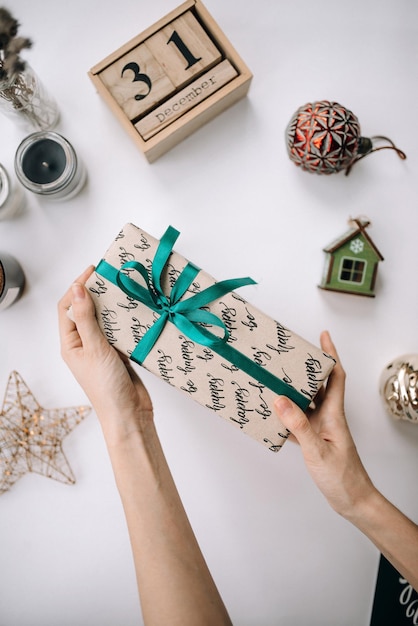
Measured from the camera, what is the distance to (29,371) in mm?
1086

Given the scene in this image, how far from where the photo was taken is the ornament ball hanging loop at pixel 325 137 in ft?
3.02

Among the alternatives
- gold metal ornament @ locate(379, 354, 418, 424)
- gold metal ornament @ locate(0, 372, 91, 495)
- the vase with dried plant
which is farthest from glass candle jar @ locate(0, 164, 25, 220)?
gold metal ornament @ locate(379, 354, 418, 424)

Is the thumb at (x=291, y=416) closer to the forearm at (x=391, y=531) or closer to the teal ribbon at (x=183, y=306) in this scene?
the teal ribbon at (x=183, y=306)

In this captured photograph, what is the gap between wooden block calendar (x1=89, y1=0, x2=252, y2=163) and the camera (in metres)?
0.95

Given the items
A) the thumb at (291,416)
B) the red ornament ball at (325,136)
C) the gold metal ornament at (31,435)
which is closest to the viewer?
the thumb at (291,416)

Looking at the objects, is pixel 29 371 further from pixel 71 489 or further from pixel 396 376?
pixel 396 376

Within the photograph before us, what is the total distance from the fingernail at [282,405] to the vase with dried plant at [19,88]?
0.82 m

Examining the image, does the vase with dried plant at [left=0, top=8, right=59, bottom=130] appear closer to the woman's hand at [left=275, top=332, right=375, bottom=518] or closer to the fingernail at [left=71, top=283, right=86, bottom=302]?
the fingernail at [left=71, top=283, right=86, bottom=302]

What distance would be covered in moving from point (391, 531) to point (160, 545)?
464 mm

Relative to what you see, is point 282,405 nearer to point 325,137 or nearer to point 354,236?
point 354,236

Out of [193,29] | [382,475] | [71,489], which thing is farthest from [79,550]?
[193,29]

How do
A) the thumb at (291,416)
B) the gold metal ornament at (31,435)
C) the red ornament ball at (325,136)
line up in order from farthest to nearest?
the gold metal ornament at (31,435) → the red ornament ball at (325,136) → the thumb at (291,416)

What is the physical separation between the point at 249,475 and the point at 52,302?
68cm

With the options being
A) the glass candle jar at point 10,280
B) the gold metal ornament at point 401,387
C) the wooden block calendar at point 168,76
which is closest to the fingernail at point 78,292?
the glass candle jar at point 10,280
